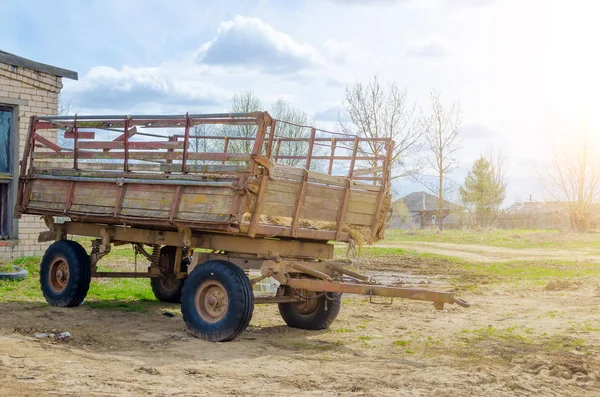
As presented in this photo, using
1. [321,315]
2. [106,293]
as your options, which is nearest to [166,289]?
[106,293]

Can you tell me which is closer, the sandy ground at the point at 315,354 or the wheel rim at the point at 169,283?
the sandy ground at the point at 315,354

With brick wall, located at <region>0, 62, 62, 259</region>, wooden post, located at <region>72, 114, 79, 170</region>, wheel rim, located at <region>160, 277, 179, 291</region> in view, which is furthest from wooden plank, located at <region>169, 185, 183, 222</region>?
brick wall, located at <region>0, 62, 62, 259</region>

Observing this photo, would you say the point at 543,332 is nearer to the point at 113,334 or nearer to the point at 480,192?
the point at 113,334

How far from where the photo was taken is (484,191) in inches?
2162

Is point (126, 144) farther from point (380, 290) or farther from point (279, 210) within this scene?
point (380, 290)

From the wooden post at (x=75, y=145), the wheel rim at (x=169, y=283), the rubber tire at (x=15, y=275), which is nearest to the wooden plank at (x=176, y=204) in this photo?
the wooden post at (x=75, y=145)

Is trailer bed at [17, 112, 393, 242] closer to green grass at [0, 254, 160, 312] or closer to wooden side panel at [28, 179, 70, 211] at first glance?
wooden side panel at [28, 179, 70, 211]

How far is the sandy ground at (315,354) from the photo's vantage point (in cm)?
Answer: 646

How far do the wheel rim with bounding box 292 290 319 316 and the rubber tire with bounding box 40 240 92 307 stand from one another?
10.6 feet

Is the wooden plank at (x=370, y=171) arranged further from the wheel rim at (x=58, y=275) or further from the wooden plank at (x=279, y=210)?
the wheel rim at (x=58, y=275)

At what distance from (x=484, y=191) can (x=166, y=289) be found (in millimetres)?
45998

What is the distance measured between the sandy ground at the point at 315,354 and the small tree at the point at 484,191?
4317cm

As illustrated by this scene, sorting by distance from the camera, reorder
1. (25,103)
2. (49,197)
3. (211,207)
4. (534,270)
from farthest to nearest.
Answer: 1. (534,270)
2. (25,103)
3. (49,197)
4. (211,207)

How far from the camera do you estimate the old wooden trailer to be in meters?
8.37
